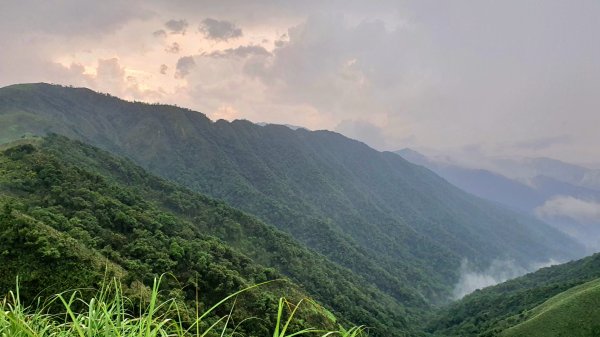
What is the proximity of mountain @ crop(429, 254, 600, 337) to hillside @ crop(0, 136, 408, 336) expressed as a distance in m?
28.5

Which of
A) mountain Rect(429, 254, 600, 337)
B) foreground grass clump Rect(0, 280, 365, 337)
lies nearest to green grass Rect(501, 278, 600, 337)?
mountain Rect(429, 254, 600, 337)

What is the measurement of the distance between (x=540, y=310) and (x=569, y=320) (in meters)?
17.9

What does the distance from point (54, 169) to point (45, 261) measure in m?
46.0

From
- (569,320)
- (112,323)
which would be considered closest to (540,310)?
(569,320)

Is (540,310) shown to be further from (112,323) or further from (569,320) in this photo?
(112,323)

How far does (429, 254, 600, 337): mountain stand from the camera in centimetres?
8375

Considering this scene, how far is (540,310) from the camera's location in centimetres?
10088

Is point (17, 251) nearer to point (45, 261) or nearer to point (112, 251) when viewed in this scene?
point (45, 261)

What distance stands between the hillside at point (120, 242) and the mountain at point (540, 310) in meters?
28.5

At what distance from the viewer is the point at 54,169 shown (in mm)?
84062

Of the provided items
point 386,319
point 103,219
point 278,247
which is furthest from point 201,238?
point 386,319

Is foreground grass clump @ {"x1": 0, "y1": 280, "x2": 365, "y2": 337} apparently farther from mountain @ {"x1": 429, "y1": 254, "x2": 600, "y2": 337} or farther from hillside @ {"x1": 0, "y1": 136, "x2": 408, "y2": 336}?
mountain @ {"x1": 429, "y1": 254, "x2": 600, "y2": 337}

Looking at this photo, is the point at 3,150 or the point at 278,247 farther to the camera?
the point at 278,247

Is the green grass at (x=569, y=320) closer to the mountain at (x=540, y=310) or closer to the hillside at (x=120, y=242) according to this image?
the mountain at (x=540, y=310)
